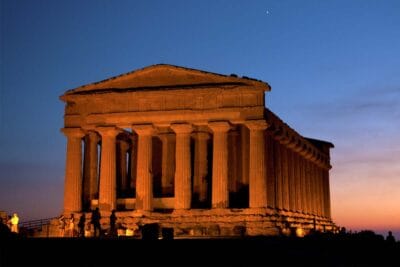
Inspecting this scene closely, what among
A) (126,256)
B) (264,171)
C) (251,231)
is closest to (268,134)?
(264,171)

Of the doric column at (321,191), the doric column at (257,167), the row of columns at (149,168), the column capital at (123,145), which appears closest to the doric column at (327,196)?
the doric column at (321,191)

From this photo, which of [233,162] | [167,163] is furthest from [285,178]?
[167,163]

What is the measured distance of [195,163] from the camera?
226ft

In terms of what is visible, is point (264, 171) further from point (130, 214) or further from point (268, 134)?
point (130, 214)

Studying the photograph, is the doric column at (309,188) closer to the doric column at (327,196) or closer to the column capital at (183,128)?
the doric column at (327,196)

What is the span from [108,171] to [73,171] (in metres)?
3.29

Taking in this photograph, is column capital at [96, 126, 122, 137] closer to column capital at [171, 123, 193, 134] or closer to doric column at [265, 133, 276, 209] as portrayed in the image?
column capital at [171, 123, 193, 134]

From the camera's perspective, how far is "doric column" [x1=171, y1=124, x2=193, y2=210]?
62050 mm

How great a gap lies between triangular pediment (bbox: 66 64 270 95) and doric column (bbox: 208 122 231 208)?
3.71 metres

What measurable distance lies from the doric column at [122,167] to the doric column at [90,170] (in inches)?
161

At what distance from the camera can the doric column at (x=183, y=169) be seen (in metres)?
62.0

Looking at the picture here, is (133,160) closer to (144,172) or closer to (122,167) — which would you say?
(122,167)

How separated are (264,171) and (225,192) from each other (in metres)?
3.61

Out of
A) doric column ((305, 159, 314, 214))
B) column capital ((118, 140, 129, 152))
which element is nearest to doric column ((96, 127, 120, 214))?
column capital ((118, 140, 129, 152))
